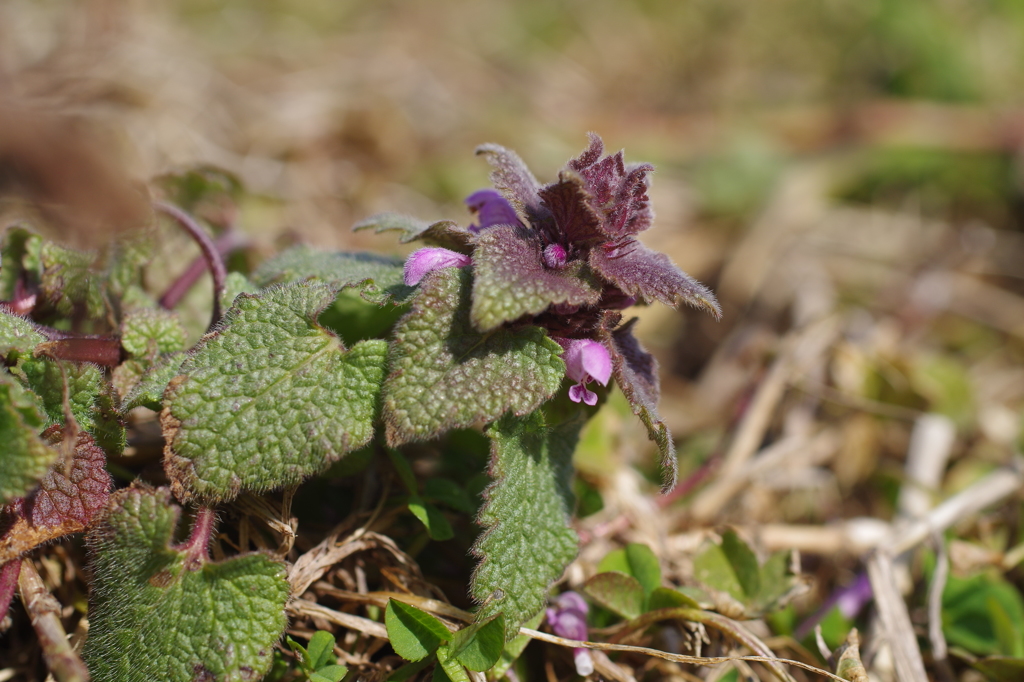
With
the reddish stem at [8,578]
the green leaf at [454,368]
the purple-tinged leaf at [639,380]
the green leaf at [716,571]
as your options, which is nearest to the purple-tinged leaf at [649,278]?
the purple-tinged leaf at [639,380]

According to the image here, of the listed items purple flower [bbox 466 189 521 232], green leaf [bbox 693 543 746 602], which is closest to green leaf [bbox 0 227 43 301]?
purple flower [bbox 466 189 521 232]

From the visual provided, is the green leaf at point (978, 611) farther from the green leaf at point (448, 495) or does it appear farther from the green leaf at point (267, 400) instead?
the green leaf at point (267, 400)

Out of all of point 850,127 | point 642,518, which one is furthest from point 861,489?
point 850,127

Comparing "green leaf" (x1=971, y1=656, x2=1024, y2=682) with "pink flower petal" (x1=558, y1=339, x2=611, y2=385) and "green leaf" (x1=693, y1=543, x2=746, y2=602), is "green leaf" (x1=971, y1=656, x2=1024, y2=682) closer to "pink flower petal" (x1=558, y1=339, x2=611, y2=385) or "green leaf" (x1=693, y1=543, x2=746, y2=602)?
"green leaf" (x1=693, y1=543, x2=746, y2=602)

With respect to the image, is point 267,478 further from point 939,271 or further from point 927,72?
point 927,72

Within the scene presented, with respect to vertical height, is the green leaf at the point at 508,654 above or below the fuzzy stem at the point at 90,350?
below

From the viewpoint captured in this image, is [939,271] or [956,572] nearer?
[956,572]
